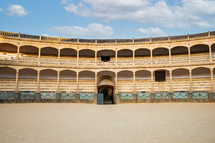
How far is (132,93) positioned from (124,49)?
29.2 feet

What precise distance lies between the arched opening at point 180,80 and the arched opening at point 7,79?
2656 centimetres

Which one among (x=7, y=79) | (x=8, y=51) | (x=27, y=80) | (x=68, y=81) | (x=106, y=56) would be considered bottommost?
(x=68, y=81)

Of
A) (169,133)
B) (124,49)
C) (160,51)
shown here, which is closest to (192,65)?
(160,51)

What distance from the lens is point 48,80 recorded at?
30766 millimetres

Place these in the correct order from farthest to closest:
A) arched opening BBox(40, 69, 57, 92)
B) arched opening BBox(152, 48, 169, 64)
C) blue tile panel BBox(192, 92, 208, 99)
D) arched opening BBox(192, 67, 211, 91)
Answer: arched opening BBox(152, 48, 169, 64) < arched opening BBox(40, 69, 57, 92) < arched opening BBox(192, 67, 211, 91) < blue tile panel BBox(192, 92, 208, 99)

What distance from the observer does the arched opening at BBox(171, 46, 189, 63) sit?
30.1 metres

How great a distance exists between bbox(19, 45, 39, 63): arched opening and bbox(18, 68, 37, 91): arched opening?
6.47 feet

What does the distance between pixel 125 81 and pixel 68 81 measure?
33.9 ft

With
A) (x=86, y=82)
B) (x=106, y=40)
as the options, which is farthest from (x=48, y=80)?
(x=106, y=40)

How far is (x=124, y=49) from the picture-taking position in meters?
32.7

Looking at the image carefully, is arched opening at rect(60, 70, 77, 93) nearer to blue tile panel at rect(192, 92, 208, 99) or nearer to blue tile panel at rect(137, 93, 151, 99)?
blue tile panel at rect(137, 93, 151, 99)

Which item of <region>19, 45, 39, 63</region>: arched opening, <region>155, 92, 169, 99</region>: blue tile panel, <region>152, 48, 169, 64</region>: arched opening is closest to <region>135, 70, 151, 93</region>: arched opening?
<region>155, 92, 169, 99</region>: blue tile panel

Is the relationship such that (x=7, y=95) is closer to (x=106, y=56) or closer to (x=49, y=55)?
(x=49, y=55)

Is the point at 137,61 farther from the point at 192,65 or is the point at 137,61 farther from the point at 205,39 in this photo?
the point at 205,39
